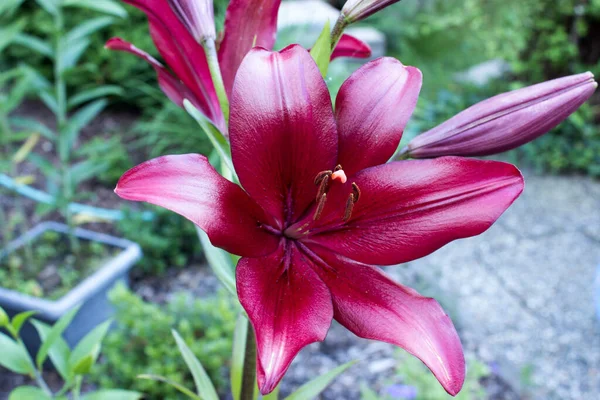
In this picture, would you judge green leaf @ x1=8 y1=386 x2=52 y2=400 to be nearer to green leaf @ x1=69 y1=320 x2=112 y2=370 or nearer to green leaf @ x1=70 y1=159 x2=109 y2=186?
green leaf @ x1=69 y1=320 x2=112 y2=370

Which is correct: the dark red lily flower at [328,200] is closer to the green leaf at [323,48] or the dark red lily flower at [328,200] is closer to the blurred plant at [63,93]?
the green leaf at [323,48]

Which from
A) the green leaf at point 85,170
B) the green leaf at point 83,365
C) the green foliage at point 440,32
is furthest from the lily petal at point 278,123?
the green foliage at point 440,32

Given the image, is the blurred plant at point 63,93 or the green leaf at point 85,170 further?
the green leaf at point 85,170

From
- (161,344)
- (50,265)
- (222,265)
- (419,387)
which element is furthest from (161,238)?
(222,265)

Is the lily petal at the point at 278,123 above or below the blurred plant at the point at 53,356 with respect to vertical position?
above

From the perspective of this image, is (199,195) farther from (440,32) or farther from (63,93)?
(440,32)

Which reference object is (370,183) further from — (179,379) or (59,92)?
(59,92)

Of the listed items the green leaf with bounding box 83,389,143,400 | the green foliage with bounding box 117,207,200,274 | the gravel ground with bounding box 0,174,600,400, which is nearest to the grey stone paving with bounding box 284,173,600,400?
the gravel ground with bounding box 0,174,600,400
